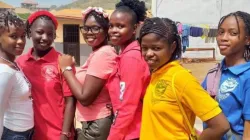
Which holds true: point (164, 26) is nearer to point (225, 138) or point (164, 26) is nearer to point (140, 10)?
point (140, 10)

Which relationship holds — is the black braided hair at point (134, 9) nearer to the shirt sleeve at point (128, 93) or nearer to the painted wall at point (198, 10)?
the shirt sleeve at point (128, 93)

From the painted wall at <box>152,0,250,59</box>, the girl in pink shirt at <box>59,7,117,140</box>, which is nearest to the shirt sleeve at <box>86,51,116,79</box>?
the girl in pink shirt at <box>59,7,117,140</box>

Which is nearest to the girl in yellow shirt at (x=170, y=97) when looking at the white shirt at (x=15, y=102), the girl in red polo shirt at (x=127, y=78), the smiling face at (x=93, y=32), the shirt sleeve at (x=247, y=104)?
the girl in red polo shirt at (x=127, y=78)

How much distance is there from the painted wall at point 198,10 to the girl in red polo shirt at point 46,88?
52.8 feet

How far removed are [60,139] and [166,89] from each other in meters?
1.00

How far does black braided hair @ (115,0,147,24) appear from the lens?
2461 millimetres

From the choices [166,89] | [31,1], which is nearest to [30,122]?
[166,89]

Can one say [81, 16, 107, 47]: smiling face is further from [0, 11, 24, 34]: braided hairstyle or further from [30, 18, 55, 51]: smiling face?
[0, 11, 24, 34]: braided hairstyle

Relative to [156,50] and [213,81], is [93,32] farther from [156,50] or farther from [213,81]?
[213,81]

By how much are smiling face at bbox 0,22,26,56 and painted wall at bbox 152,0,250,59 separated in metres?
16.4

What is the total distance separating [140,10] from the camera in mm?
2502

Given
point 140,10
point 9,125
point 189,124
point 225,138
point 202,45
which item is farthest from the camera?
point 202,45

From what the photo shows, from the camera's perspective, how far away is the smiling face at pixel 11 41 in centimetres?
234

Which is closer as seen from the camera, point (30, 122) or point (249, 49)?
point (249, 49)
